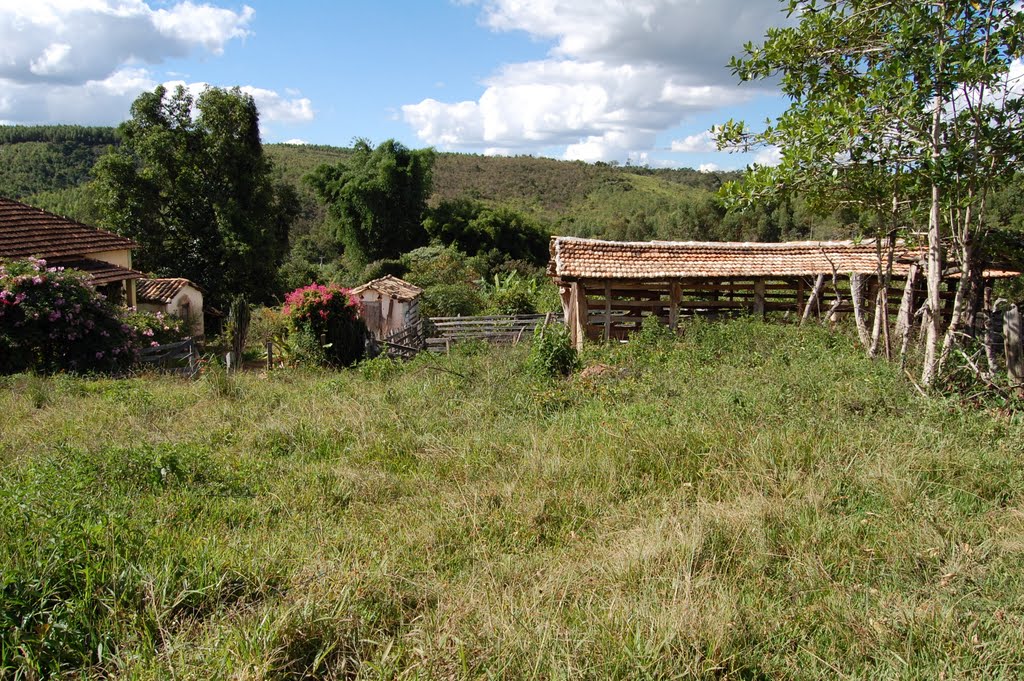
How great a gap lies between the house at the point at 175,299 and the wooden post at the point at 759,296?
60.0 ft

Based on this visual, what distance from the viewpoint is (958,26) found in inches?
301

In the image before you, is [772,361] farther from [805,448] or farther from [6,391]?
[6,391]

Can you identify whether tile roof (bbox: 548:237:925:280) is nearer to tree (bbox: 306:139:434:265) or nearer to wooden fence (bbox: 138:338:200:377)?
wooden fence (bbox: 138:338:200:377)

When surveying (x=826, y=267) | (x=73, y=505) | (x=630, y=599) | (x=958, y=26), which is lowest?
(x=630, y=599)

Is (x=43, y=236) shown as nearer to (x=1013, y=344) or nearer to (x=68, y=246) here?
(x=68, y=246)

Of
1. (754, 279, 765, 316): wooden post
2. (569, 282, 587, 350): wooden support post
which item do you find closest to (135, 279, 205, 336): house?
(569, 282, 587, 350): wooden support post

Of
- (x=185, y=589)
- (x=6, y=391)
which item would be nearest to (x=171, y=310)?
(x=6, y=391)

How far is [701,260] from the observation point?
57.1 feet

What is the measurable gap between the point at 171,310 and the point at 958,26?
23212mm

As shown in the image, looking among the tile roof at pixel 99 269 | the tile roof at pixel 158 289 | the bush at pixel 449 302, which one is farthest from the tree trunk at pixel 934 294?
the tile roof at pixel 158 289

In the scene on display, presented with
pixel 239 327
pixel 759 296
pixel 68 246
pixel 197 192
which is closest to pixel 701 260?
pixel 759 296

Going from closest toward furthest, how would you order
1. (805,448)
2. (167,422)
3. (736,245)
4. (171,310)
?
(805,448) → (167,422) → (736,245) → (171,310)

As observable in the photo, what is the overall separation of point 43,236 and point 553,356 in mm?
16219

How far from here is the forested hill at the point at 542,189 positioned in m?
45.5
